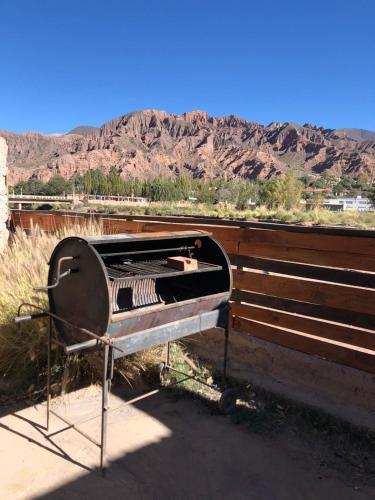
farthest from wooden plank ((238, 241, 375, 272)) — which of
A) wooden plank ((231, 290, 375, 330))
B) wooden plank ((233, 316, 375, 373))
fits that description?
wooden plank ((233, 316, 375, 373))

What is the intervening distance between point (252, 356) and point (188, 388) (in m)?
0.75

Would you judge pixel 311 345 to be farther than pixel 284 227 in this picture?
No

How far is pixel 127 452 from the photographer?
3.11 metres

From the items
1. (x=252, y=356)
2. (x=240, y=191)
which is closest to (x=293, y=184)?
(x=240, y=191)

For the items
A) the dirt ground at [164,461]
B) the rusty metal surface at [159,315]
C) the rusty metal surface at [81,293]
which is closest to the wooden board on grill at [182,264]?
the rusty metal surface at [159,315]

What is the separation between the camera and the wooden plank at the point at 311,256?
3.62 meters

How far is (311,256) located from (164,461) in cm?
222

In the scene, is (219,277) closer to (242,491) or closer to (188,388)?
(188,388)

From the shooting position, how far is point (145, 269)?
3.48 m

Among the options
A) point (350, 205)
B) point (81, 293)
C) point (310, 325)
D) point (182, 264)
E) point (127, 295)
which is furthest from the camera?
point (350, 205)

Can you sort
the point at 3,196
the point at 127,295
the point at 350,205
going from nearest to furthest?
the point at 127,295 < the point at 3,196 < the point at 350,205

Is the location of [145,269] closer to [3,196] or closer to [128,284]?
[128,284]

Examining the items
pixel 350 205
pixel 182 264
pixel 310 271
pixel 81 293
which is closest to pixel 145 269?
pixel 182 264

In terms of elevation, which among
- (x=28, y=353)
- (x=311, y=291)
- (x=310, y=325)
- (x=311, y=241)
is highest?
(x=311, y=241)
